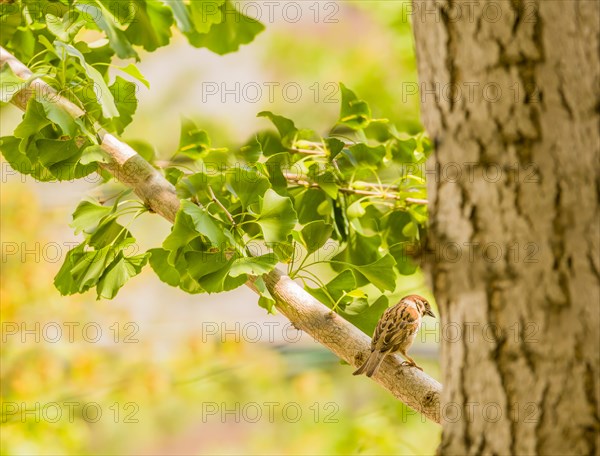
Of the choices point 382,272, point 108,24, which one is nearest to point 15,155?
point 108,24

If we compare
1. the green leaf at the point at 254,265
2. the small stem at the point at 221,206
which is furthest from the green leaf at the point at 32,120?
the green leaf at the point at 254,265

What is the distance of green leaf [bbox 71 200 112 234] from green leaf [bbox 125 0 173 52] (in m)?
0.31

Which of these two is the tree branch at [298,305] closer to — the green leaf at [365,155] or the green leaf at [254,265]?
the green leaf at [254,265]

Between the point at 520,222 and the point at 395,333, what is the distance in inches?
17.9

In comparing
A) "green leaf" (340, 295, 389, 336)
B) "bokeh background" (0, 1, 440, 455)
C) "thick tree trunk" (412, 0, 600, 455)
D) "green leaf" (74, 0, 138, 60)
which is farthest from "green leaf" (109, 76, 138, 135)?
"bokeh background" (0, 1, 440, 455)

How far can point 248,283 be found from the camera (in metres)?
1.09

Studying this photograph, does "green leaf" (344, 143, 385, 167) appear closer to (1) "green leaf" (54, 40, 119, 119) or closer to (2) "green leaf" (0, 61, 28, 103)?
(1) "green leaf" (54, 40, 119, 119)

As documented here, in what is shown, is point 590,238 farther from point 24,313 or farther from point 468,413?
point 24,313

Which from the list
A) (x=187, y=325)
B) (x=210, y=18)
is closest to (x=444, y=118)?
(x=210, y=18)

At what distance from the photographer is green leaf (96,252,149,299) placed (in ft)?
3.59

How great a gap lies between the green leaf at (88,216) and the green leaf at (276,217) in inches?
10.3

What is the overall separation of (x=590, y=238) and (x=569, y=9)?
18 centimetres

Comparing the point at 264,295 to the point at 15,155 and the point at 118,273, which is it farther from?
the point at 15,155

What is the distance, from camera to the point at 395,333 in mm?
1070
